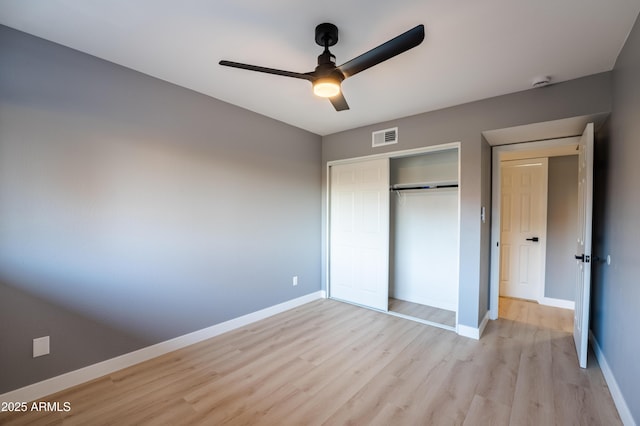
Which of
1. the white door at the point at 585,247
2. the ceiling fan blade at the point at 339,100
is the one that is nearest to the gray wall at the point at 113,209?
the ceiling fan blade at the point at 339,100

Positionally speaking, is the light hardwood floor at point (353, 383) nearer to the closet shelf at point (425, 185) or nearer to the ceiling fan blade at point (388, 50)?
the closet shelf at point (425, 185)

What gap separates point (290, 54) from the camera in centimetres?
220

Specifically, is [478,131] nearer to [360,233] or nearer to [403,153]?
[403,153]

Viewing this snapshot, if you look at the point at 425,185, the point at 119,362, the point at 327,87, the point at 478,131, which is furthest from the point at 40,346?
the point at 478,131

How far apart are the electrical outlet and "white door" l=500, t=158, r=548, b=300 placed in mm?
5574

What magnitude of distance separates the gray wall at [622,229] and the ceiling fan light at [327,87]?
6.23 feet

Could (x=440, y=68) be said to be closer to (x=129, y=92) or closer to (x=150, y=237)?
(x=129, y=92)

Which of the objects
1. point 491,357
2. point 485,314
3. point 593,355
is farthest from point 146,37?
point 593,355

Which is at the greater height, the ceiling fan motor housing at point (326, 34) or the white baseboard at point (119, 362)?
the ceiling fan motor housing at point (326, 34)

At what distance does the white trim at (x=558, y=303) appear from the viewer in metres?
3.98

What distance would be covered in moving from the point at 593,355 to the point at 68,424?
4.36 metres

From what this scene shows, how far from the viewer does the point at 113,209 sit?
7.73ft

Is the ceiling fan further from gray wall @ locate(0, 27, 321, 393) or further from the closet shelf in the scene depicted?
the closet shelf

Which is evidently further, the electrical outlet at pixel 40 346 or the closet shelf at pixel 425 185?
the closet shelf at pixel 425 185
